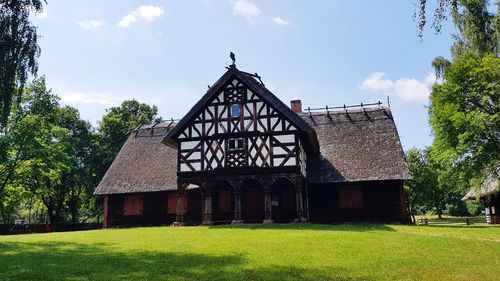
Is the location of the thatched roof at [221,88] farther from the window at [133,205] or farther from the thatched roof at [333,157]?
the window at [133,205]

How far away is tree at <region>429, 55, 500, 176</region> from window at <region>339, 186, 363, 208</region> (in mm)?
6066

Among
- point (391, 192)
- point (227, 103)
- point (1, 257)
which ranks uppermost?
point (227, 103)

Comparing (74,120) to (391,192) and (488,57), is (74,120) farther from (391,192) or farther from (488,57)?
(488,57)

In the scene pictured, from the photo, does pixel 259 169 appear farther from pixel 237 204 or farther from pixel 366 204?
pixel 366 204

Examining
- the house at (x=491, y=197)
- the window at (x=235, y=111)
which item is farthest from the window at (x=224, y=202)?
the house at (x=491, y=197)

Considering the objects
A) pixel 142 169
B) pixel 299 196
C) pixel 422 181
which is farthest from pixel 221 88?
pixel 422 181

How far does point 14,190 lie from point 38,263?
80.9 feet

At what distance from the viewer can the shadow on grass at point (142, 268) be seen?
29.0ft

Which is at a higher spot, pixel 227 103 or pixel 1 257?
pixel 227 103

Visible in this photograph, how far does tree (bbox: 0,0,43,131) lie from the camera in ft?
44.8

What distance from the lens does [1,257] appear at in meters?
12.4

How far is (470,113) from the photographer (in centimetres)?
2527

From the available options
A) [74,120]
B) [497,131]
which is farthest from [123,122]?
[497,131]

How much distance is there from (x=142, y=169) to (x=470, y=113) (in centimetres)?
2312
